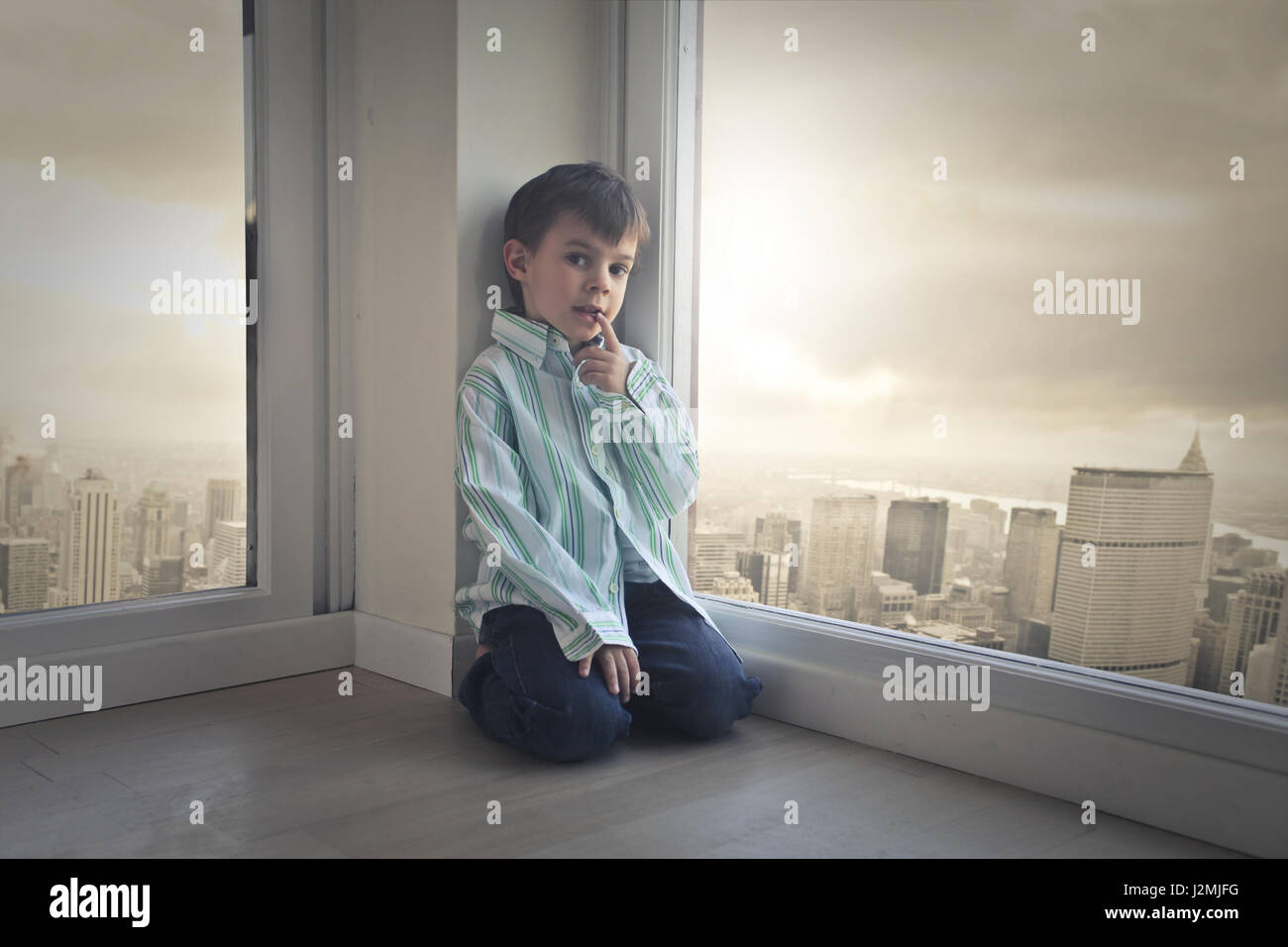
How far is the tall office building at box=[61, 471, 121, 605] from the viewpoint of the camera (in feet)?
4.75

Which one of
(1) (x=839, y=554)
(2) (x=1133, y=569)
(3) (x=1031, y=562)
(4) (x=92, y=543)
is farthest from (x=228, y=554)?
(2) (x=1133, y=569)

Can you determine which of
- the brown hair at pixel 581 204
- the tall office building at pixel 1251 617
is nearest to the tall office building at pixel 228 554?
the brown hair at pixel 581 204

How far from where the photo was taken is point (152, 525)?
153 cm

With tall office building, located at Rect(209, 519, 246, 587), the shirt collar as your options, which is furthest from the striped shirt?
tall office building, located at Rect(209, 519, 246, 587)

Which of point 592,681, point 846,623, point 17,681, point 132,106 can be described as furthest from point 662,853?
point 132,106

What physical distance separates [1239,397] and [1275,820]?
460 mm

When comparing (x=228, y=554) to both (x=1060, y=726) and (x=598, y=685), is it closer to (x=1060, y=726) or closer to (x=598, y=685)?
(x=598, y=685)

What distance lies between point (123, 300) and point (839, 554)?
3.79ft

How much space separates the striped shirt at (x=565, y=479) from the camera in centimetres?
132

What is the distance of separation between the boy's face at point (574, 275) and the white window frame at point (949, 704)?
183mm

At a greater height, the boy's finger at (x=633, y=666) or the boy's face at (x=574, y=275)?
the boy's face at (x=574, y=275)

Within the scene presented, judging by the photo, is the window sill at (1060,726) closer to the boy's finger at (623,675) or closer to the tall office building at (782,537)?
the tall office building at (782,537)
